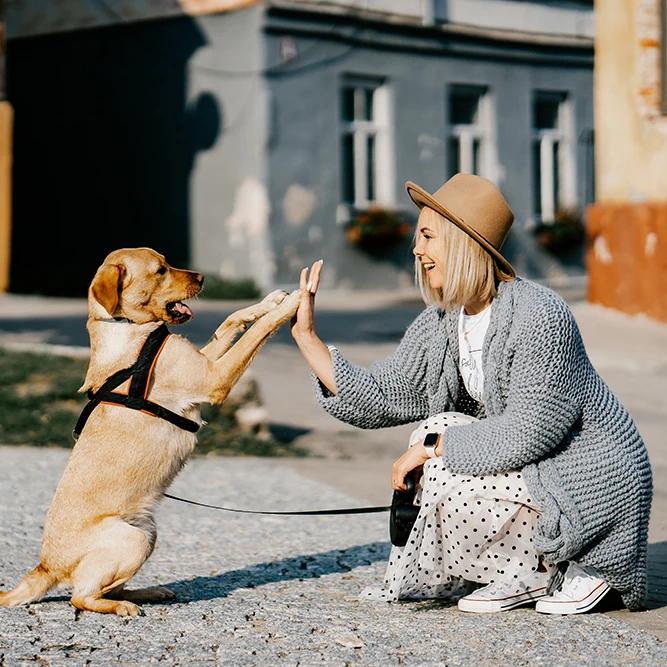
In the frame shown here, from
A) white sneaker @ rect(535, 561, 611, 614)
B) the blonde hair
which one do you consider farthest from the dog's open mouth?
white sneaker @ rect(535, 561, 611, 614)

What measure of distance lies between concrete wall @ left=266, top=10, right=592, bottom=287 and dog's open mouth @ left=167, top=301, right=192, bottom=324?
1396 cm

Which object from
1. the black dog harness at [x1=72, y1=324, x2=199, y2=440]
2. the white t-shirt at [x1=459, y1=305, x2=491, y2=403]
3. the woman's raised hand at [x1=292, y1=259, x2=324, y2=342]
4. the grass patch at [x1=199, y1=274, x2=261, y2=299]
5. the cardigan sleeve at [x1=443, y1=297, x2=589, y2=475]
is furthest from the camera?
the grass patch at [x1=199, y1=274, x2=261, y2=299]

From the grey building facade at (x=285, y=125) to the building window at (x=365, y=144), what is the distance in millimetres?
28

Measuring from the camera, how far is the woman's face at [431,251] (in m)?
4.66

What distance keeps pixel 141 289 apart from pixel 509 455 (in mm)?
1519

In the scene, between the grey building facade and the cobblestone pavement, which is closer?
the cobblestone pavement

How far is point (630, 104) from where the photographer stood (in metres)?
13.8

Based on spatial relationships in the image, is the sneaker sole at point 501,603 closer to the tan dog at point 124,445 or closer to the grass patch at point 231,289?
the tan dog at point 124,445

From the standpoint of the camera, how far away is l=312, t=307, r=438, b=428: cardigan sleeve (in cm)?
489

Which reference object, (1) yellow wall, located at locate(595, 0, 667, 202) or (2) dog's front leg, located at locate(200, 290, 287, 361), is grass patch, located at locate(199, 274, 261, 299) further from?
(2) dog's front leg, located at locate(200, 290, 287, 361)

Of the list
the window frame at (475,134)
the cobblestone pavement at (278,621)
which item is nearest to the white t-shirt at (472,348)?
the cobblestone pavement at (278,621)

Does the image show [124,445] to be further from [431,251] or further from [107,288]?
[431,251]

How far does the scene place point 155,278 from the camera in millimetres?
4938

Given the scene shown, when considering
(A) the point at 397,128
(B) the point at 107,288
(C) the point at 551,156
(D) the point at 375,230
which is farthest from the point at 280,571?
(C) the point at 551,156
